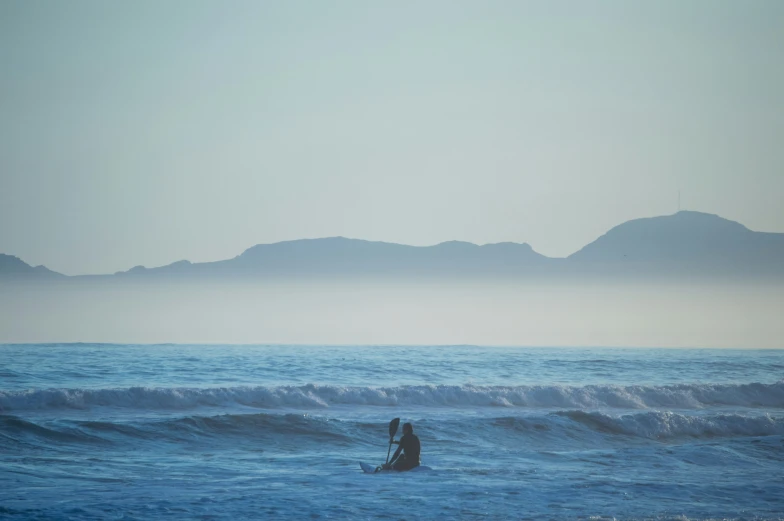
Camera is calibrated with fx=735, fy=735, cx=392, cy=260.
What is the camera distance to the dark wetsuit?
17438mm

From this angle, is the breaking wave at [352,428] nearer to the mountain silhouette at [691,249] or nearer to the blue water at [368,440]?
the blue water at [368,440]

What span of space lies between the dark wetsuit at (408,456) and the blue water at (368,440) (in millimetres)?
423

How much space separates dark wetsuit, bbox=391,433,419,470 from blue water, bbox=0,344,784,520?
0.42 meters

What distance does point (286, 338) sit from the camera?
59.2 meters

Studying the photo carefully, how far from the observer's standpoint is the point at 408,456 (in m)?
17.5

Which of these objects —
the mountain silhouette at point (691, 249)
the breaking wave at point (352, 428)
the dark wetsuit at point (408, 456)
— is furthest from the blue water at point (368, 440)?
the mountain silhouette at point (691, 249)

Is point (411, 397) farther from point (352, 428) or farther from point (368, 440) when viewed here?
point (368, 440)

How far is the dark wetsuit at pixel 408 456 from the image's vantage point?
57.2ft

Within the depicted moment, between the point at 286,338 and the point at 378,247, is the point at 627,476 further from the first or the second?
the point at 378,247

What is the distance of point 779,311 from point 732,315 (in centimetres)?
661

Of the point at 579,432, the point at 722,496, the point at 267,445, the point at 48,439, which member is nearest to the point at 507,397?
the point at 579,432

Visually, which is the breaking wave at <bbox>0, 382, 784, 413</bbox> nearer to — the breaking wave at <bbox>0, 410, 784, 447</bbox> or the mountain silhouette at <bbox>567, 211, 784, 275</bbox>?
the breaking wave at <bbox>0, 410, 784, 447</bbox>

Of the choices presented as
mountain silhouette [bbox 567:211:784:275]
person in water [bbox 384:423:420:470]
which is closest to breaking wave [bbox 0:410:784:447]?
person in water [bbox 384:423:420:470]

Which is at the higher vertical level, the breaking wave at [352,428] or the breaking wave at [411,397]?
the breaking wave at [411,397]
